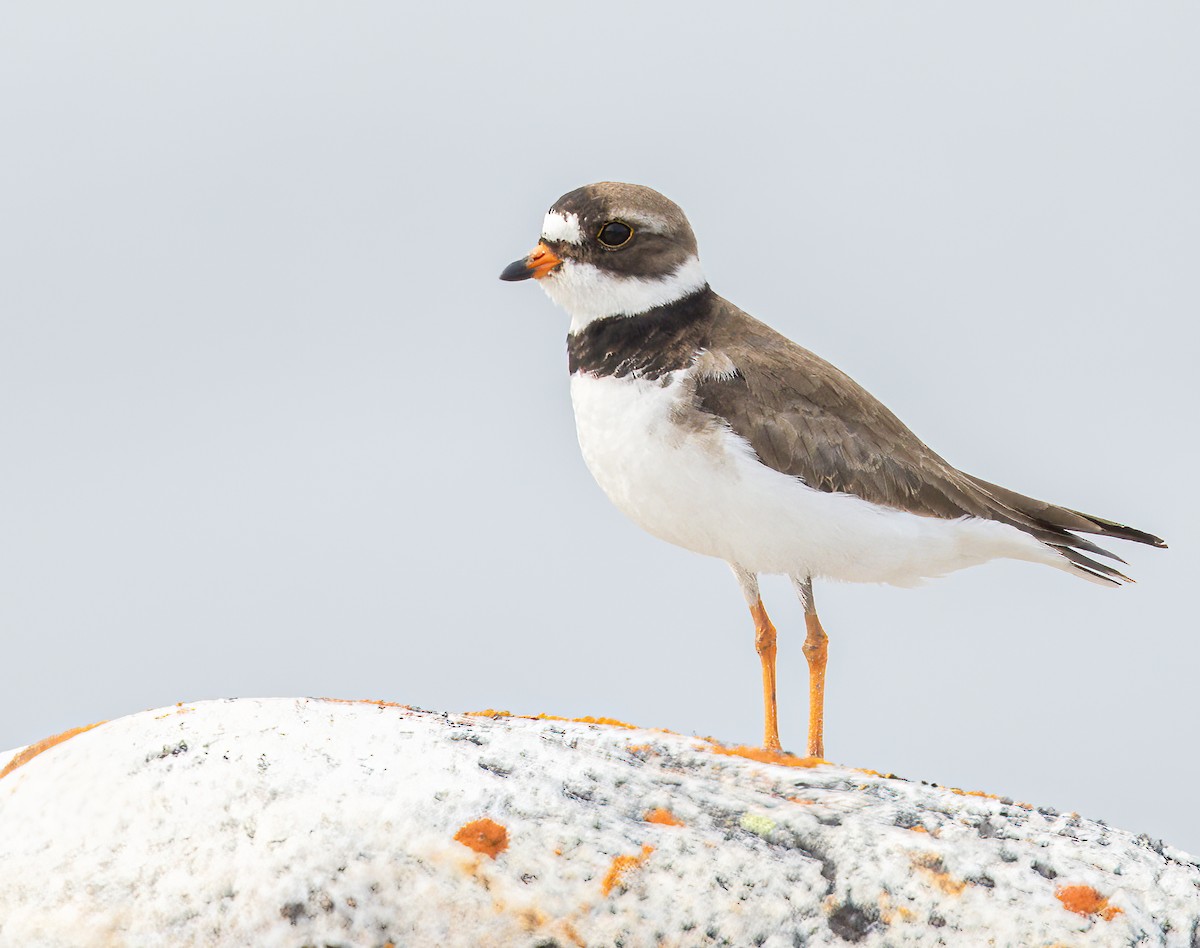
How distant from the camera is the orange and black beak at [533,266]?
7.19 m

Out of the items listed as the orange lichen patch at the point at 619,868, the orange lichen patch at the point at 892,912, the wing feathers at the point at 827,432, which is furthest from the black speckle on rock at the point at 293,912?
the wing feathers at the point at 827,432

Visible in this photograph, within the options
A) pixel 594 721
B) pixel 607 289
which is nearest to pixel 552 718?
pixel 594 721

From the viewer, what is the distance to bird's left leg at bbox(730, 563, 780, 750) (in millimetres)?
7609

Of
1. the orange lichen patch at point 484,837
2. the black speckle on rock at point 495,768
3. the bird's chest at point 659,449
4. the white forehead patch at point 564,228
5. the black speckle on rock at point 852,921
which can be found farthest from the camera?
the white forehead patch at point 564,228

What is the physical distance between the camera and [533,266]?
720cm

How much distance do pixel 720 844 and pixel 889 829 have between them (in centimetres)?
77

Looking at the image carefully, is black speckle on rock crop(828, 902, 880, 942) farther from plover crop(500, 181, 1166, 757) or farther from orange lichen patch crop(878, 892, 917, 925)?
plover crop(500, 181, 1166, 757)

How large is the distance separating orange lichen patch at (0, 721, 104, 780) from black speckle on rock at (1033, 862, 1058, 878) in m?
3.73

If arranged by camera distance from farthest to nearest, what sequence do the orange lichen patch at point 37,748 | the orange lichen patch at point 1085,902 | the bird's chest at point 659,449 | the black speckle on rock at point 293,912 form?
the bird's chest at point 659,449
the orange lichen patch at point 37,748
the orange lichen patch at point 1085,902
the black speckle on rock at point 293,912

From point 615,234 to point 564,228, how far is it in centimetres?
25

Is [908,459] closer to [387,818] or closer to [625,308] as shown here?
[625,308]

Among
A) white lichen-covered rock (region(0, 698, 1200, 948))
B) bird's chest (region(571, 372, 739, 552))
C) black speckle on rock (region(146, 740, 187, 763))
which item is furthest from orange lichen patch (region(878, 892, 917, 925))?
black speckle on rock (region(146, 740, 187, 763))

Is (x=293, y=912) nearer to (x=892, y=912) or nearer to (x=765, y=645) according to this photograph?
(x=892, y=912)

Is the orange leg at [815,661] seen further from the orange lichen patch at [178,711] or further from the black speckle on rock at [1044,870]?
the orange lichen patch at [178,711]
